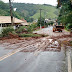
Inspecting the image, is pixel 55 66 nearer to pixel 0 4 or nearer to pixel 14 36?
pixel 14 36

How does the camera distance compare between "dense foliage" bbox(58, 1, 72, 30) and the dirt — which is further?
"dense foliage" bbox(58, 1, 72, 30)

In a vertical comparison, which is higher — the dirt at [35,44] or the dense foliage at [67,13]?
the dense foliage at [67,13]

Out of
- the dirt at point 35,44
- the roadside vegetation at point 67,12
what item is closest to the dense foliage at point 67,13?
the roadside vegetation at point 67,12

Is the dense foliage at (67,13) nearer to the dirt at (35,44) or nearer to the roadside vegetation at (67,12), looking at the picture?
the roadside vegetation at (67,12)

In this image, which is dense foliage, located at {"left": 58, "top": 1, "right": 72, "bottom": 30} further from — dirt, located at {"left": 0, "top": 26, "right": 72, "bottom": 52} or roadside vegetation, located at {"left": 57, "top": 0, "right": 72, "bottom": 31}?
dirt, located at {"left": 0, "top": 26, "right": 72, "bottom": 52}

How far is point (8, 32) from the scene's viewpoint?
22.2 m

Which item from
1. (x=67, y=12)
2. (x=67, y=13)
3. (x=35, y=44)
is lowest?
(x=35, y=44)

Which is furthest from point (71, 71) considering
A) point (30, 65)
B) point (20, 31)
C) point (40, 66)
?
point (20, 31)

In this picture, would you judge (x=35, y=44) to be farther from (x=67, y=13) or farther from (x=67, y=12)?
(x=67, y=13)

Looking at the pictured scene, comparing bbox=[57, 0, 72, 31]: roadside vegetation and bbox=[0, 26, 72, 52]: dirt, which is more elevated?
bbox=[57, 0, 72, 31]: roadside vegetation

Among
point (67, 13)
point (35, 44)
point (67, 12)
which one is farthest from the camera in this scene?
point (67, 13)

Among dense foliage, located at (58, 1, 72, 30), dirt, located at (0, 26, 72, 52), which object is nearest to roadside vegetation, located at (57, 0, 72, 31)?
dense foliage, located at (58, 1, 72, 30)

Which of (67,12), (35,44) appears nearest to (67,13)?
(67,12)

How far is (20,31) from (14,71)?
2109 centimetres
